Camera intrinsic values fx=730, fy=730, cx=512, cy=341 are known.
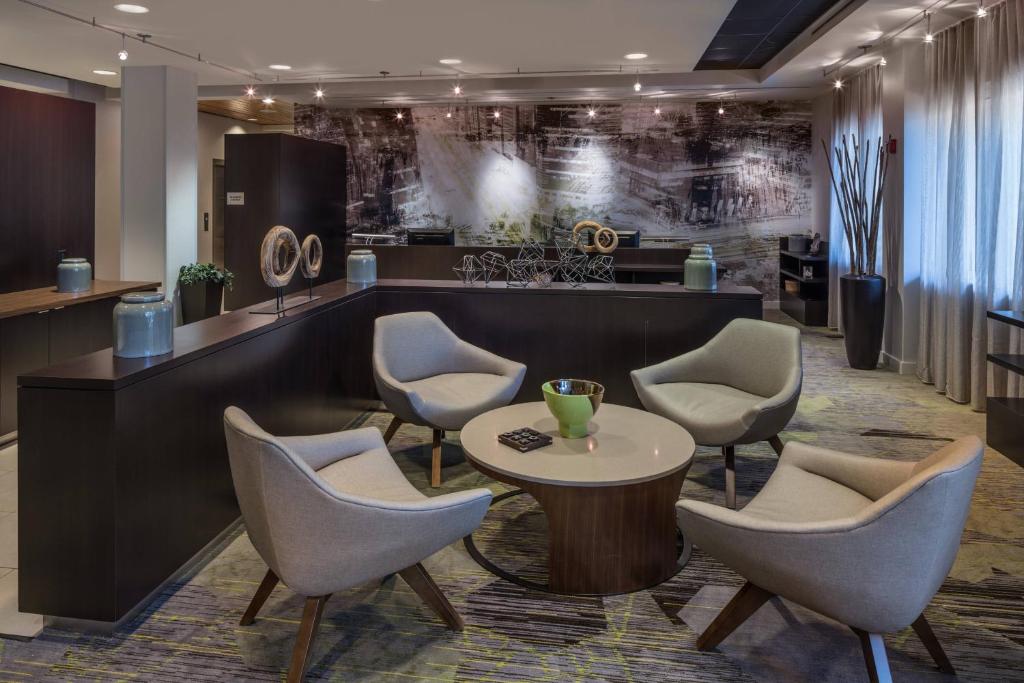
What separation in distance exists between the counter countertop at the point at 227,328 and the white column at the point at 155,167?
10.3 ft

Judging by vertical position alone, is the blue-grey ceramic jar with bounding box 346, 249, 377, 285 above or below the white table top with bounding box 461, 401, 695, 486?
above

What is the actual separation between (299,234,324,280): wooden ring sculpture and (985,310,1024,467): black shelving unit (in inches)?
157

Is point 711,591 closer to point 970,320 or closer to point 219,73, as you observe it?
point 970,320

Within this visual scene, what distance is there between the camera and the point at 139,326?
249 cm

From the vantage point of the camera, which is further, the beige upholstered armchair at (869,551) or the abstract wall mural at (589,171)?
the abstract wall mural at (589,171)

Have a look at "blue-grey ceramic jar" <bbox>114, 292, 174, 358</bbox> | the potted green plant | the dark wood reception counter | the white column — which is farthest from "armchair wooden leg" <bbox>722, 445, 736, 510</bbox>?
the white column

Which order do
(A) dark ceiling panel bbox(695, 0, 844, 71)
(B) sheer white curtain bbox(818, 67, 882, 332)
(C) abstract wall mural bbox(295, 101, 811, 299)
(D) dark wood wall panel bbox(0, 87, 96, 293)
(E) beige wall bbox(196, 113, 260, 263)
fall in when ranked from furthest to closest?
1. (E) beige wall bbox(196, 113, 260, 263)
2. (C) abstract wall mural bbox(295, 101, 811, 299)
3. (B) sheer white curtain bbox(818, 67, 882, 332)
4. (A) dark ceiling panel bbox(695, 0, 844, 71)
5. (D) dark wood wall panel bbox(0, 87, 96, 293)

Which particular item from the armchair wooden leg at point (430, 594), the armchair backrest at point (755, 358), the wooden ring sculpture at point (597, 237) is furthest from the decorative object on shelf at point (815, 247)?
the armchair wooden leg at point (430, 594)

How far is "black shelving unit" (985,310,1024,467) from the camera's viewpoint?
413 centimetres

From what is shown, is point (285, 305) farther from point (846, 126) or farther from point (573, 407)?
point (846, 126)

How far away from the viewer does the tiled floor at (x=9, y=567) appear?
2355 mm

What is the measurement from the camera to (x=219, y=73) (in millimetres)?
8477

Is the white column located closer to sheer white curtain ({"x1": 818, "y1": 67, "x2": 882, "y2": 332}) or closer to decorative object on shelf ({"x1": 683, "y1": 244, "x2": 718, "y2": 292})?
decorative object on shelf ({"x1": 683, "y1": 244, "x2": 718, "y2": 292})

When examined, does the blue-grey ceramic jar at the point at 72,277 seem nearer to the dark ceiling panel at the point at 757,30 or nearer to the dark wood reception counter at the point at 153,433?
the dark wood reception counter at the point at 153,433
